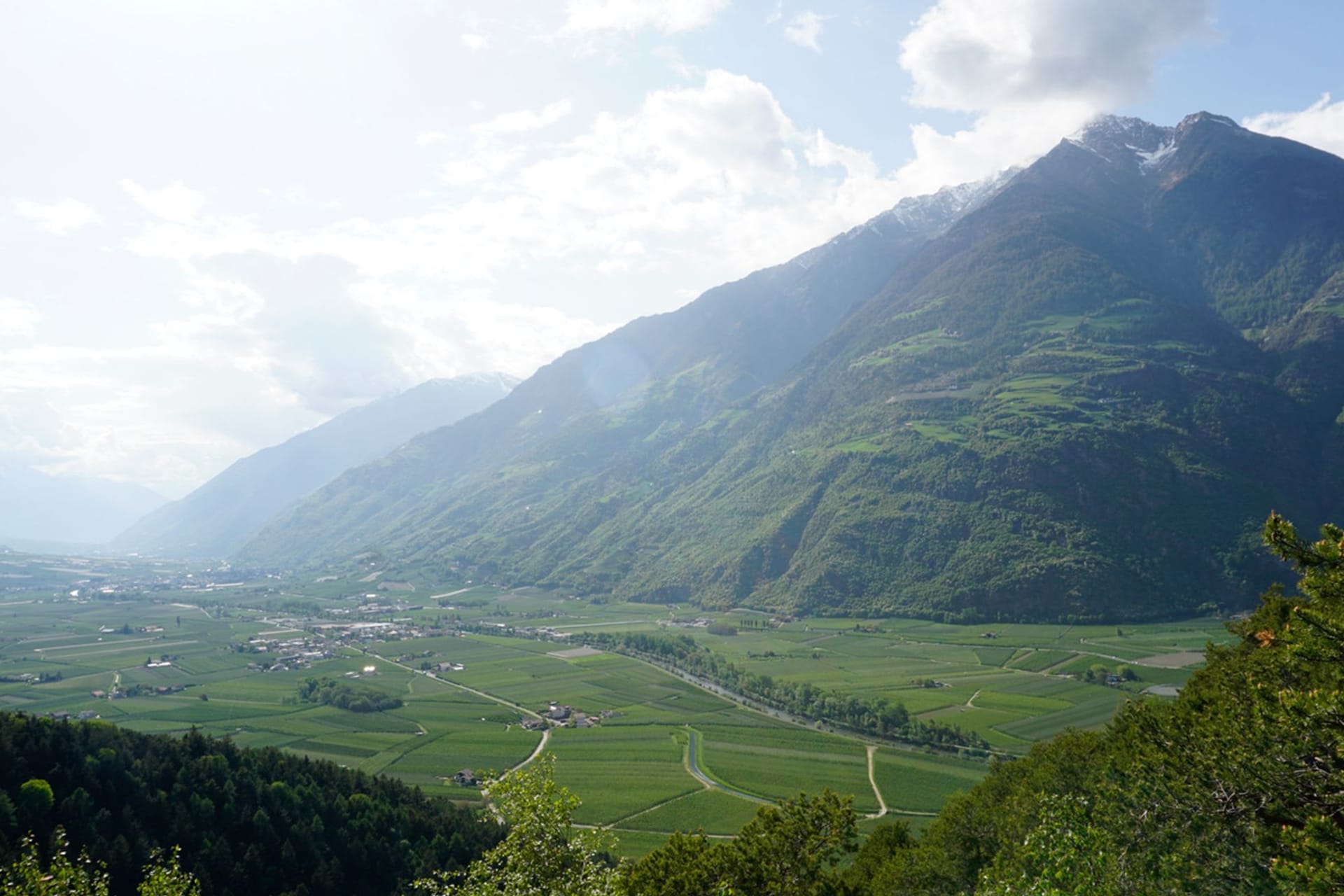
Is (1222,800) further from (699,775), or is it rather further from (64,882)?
(699,775)

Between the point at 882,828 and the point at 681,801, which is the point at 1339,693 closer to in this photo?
the point at 882,828

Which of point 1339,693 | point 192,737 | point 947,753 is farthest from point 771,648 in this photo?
point 1339,693

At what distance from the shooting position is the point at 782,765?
95.1m

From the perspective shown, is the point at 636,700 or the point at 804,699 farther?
the point at 636,700

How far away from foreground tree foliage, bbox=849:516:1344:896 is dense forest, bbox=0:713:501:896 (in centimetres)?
4591

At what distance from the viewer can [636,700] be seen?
5157 inches

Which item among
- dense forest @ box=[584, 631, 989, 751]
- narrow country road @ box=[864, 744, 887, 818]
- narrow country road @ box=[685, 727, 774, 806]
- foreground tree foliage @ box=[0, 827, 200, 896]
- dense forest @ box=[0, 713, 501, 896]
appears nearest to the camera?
foreground tree foliage @ box=[0, 827, 200, 896]

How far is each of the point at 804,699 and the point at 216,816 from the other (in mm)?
90186

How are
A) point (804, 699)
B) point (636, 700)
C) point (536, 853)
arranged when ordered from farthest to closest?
point (636, 700) → point (804, 699) → point (536, 853)

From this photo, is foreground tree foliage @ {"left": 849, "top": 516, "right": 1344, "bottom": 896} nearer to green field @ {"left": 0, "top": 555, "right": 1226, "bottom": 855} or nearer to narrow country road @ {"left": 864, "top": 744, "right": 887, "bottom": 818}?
narrow country road @ {"left": 864, "top": 744, "right": 887, "bottom": 818}

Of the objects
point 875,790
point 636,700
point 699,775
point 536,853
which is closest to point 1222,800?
point 536,853

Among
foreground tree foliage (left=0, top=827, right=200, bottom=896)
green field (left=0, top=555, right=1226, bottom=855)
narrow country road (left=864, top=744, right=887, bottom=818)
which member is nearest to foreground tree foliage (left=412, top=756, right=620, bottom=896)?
foreground tree foliage (left=0, top=827, right=200, bottom=896)

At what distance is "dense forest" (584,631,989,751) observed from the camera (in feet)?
337

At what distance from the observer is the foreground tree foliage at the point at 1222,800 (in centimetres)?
1981
